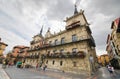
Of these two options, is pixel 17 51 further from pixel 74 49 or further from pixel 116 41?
pixel 116 41

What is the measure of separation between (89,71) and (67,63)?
19.1 feet

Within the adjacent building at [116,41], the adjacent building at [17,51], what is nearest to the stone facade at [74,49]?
the adjacent building at [116,41]

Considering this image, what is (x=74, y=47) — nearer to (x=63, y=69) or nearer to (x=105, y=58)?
(x=63, y=69)

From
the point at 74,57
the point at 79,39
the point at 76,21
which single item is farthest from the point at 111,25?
the point at 74,57

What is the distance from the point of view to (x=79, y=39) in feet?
70.1

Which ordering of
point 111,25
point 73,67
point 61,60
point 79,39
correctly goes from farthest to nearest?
1. point 111,25
2. point 61,60
3. point 79,39
4. point 73,67

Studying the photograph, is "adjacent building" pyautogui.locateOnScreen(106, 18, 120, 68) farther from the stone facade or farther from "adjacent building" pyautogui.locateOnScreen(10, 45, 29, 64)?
"adjacent building" pyautogui.locateOnScreen(10, 45, 29, 64)

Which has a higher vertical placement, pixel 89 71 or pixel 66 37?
pixel 66 37

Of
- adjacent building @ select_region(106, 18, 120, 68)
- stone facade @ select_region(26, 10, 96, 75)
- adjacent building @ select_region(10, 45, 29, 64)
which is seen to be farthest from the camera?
adjacent building @ select_region(10, 45, 29, 64)

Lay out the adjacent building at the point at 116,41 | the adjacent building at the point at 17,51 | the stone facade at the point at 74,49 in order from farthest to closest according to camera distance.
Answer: the adjacent building at the point at 17,51 < the adjacent building at the point at 116,41 < the stone facade at the point at 74,49

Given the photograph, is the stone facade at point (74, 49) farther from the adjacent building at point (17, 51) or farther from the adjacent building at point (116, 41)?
the adjacent building at point (17, 51)

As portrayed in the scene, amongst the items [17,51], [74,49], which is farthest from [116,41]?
[17,51]

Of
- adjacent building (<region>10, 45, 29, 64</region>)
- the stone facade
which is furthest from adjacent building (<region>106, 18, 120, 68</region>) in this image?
adjacent building (<region>10, 45, 29, 64</region>)

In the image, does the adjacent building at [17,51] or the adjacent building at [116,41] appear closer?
the adjacent building at [116,41]
